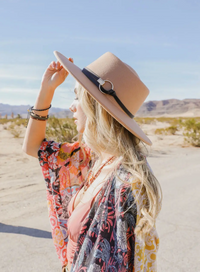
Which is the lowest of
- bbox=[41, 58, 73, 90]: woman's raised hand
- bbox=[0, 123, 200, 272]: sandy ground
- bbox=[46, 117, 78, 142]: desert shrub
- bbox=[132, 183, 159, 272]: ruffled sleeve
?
bbox=[46, 117, 78, 142]: desert shrub

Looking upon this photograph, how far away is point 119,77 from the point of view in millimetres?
1478

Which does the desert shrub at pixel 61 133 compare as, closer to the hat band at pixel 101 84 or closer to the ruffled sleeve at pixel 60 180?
the ruffled sleeve at pixel 60 180

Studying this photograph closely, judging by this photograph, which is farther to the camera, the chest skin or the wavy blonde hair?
the chest skin

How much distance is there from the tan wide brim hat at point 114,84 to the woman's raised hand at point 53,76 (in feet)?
0.52

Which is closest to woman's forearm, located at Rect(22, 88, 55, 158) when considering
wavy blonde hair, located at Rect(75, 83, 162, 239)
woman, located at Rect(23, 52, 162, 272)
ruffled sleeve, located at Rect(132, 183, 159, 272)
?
woman, located at Rect(23, 52, 162, 272)

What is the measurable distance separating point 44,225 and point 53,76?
2.57 m

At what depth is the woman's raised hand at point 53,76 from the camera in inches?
66.2

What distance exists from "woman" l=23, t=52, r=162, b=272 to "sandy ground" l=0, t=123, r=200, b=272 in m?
0.50

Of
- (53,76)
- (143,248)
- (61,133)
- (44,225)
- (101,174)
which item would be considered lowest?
(61,133)

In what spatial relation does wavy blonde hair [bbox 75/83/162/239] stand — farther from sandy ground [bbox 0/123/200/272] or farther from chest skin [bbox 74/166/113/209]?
sandy ground [bbox 0/123/200/272]

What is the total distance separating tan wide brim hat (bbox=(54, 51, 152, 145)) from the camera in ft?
4.69

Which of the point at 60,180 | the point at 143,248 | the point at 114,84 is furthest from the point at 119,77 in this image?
the point at 143,248

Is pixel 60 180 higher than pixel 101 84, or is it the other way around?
pixel 101 84

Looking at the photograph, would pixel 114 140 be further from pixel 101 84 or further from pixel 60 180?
pixel 60 180
